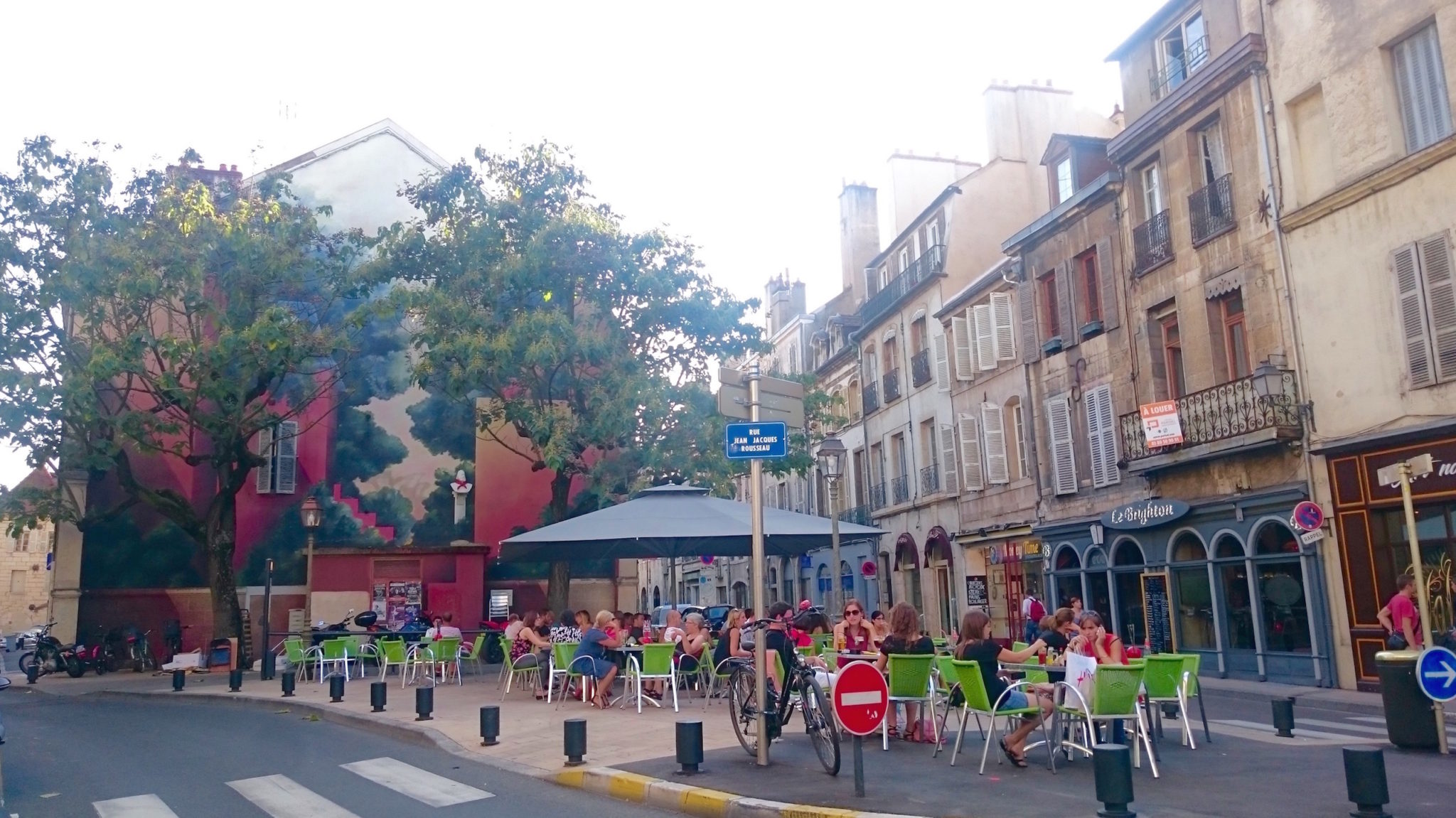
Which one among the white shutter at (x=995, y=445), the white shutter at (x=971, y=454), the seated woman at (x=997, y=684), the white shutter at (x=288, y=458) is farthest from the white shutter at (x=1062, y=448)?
the white shutter at (x=288, y=458)

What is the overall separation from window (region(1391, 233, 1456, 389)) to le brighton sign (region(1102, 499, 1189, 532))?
4949 millimetres

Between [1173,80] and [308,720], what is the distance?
57.7 feet

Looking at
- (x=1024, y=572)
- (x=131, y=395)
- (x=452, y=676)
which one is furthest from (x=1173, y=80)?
(x=131, y=395)

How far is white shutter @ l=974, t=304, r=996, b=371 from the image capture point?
26.2m

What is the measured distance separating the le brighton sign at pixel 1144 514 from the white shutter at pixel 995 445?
4569 millimetres

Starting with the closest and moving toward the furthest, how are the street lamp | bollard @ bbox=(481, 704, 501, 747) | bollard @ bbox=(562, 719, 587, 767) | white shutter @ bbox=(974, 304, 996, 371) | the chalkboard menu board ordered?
bollard @ bbox=(562, 719, 587, 767)
bollard @ bbox=(481, 704, 501, 747)
the street lamp
the chalkboard menu board
white shutter @ bbox=(974, 304, 996, 371)

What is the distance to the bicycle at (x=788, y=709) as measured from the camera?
28.1ft

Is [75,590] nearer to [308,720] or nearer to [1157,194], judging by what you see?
[308,720]

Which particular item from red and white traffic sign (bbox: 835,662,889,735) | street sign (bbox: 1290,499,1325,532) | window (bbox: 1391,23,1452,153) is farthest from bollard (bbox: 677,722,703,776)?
window (bbox: 1391,23,1452,153)

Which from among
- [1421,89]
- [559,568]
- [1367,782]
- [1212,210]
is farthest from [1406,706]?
[559,568]

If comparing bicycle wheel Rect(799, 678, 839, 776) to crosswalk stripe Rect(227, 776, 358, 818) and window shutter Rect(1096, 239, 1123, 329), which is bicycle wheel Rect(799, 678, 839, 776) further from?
window shutter Rect(1096, 239, 1123, 329)

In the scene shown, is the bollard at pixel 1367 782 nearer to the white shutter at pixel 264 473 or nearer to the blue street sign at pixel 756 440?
the blue street sign at pixel 756 440

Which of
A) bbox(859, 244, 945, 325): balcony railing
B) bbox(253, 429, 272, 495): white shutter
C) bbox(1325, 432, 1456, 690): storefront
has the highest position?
bbox(859, 244, 945, 325): balcony railing

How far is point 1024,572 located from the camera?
2589cm
